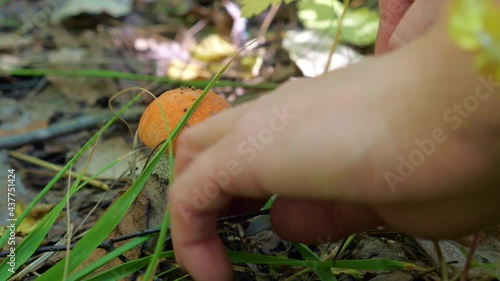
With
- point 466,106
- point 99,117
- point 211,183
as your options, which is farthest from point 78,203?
point 466,106

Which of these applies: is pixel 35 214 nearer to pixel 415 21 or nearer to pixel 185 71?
pixel 185 71

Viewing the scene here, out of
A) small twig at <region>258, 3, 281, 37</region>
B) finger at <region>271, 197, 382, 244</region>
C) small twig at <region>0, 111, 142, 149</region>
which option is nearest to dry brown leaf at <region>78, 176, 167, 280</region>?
finger at <region>271, 197, 382, 244</region>

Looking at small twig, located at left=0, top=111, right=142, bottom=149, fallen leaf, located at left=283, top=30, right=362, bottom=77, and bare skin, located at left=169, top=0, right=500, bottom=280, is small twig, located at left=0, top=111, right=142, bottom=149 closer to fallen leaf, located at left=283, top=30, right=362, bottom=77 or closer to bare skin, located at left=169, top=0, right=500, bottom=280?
fallen leaf, located at left=283, top=30, right=362, bottom=77

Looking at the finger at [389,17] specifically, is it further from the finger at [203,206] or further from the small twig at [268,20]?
the small twig at [268,20]

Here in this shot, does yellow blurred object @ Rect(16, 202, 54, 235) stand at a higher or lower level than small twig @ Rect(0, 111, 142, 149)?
lower

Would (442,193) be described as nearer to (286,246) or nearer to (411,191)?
(411,191)
